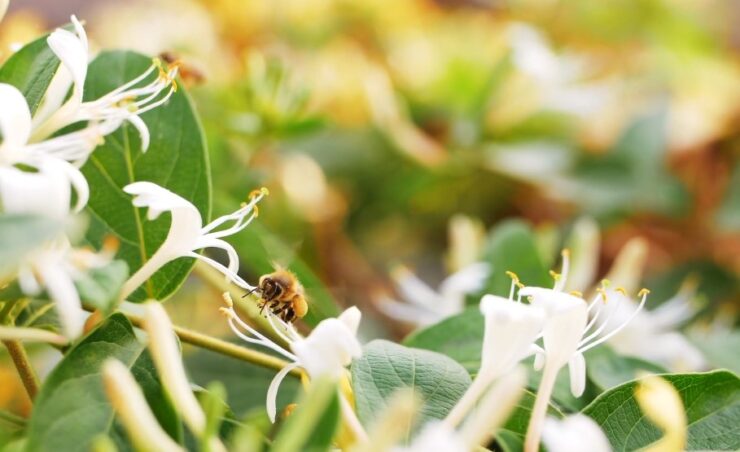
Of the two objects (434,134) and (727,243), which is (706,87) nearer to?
(727,243)

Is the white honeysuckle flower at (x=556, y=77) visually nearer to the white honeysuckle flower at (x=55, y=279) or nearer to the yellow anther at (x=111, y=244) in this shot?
the yellow anther at (x=111, y=244)

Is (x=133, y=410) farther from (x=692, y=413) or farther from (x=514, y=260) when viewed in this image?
(x=514, y=260)

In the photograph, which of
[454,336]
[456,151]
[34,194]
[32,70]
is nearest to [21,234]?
[34,194]

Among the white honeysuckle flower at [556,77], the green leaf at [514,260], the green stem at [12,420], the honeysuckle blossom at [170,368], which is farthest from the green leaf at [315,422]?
the white honeysuckle flower at [556,77]

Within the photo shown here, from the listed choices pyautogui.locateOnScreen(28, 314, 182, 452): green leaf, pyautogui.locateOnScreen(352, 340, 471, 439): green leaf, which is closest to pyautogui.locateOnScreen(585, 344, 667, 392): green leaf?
pyautogui.locateOnScreen(352, 340, 471, 439): green leaf

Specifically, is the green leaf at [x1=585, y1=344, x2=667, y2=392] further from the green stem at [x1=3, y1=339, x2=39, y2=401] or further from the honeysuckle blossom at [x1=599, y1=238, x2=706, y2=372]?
the green stem at [x1=3, y1=339, x2=39, y2=401]

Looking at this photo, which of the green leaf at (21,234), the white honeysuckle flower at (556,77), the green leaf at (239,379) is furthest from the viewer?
the white honeysuckle flower at (556,77)
